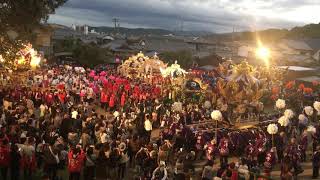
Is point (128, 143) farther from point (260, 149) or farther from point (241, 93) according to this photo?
point (241, 93)

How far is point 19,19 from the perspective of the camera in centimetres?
1833

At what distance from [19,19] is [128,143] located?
7080 millimetres

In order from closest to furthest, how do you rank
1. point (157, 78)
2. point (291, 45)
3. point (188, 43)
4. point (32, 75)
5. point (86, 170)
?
point (86, 170)
point (32, 75)
point (157, 78)
point (291, 45)
point (188, 43)

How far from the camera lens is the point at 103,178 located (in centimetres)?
1344

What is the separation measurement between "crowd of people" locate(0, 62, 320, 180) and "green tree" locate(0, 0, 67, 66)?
2.42m

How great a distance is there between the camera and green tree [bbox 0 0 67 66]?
1802cm

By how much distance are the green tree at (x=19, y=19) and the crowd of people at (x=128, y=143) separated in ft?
7.95

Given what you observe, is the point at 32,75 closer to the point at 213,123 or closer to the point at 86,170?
the point at 213,123

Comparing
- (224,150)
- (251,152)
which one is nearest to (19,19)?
(224,150)

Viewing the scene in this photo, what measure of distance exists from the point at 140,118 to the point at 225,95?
6.32 metres

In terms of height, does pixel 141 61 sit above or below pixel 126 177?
above


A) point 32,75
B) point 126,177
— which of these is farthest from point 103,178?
point 32,75

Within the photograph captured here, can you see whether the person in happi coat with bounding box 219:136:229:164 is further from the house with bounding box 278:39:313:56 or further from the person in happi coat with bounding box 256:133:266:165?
the house with bounding box 278:39:313:56

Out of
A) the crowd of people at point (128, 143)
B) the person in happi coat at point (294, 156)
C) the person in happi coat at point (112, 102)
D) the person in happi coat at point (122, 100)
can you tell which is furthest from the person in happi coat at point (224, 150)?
the person in happi coat at point (112, 102)
